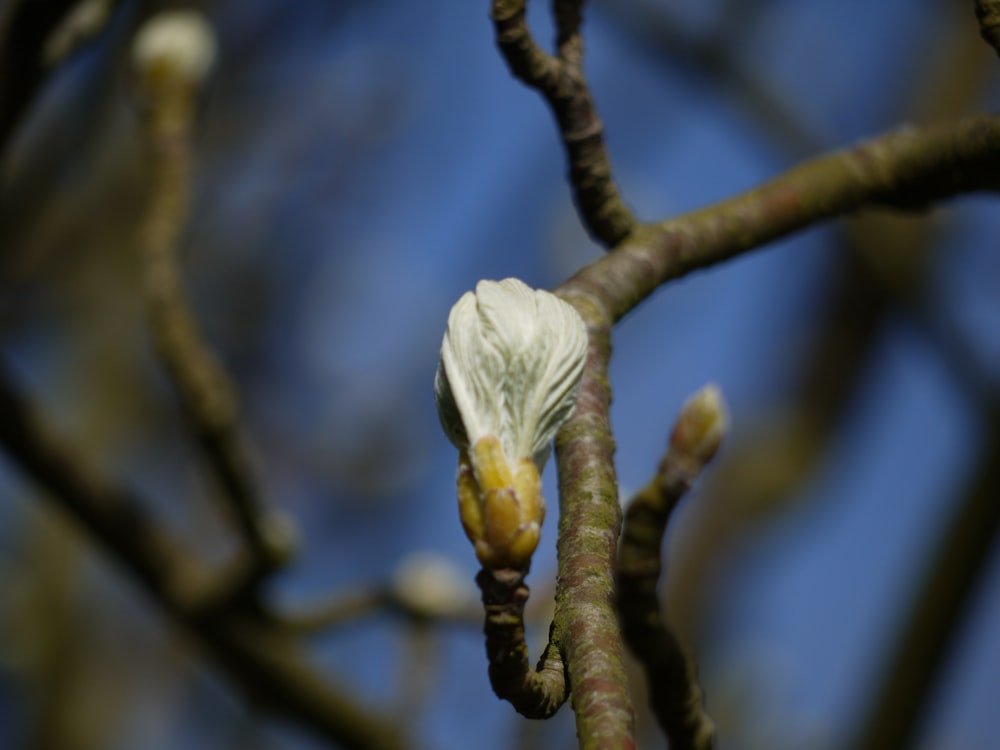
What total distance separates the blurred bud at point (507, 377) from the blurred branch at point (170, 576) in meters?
1.08

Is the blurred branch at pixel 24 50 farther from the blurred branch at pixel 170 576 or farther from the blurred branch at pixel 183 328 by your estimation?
the blurred branch at pixel 170 576

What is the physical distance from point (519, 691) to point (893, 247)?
2.22 metres

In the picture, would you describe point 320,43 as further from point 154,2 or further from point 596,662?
point 596,662

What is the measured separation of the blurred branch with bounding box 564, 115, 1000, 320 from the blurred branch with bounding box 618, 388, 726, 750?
0.27ft

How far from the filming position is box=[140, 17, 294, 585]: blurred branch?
1316mm

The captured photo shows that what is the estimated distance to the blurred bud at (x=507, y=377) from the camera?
0.48 m

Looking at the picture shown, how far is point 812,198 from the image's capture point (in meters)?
0.77

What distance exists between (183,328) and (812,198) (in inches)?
30.8

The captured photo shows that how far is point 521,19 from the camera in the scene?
0.65m

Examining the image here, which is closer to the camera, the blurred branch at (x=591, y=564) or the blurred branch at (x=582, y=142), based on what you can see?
the blurred branch at (x=591, y=564)

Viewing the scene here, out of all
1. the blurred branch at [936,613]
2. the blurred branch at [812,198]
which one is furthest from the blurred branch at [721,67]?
the blurred branch at [812,198]

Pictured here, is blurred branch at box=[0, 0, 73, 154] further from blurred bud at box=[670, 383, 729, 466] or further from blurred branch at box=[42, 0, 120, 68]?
blurred bud at box=[670, 383, 729, 466]

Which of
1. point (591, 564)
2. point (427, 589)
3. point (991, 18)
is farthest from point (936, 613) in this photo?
point (591, 564)

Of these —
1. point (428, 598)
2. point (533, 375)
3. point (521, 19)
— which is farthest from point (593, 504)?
point (428, 598)
